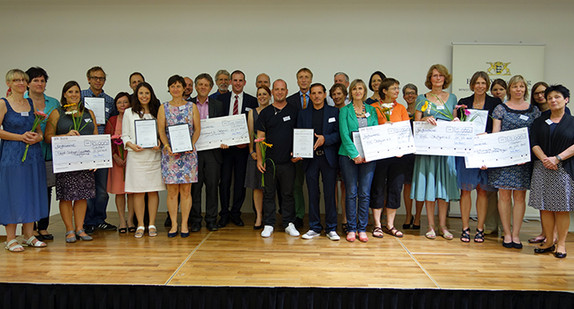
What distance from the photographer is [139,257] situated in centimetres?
351

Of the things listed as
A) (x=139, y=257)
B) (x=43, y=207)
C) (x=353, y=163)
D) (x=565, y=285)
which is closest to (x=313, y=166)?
(x=353, y=163)

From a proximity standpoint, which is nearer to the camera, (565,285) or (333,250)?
(565,285)

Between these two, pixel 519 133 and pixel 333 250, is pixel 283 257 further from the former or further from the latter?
pixel 519 133

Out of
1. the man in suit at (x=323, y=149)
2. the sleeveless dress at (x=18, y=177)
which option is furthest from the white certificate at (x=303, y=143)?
the sleeveless dress at (x=18, y=177)

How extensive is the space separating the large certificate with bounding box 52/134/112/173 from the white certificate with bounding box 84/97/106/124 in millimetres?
497

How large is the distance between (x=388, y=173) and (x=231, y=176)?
71.6 inches

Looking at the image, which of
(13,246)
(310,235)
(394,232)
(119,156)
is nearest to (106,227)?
(119,156)

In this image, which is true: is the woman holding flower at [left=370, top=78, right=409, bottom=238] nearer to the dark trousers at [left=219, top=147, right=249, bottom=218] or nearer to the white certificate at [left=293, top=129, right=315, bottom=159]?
the white certificate at [left=293, top=129, right=315, bottom=159]

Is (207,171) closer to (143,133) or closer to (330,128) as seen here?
(143,133)

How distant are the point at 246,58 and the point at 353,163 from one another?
269 centimetres

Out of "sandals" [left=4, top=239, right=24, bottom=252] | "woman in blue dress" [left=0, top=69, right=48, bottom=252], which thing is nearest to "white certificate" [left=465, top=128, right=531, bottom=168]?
"woman in blue dress" [left=0, top=69, right=48, bottom=252]

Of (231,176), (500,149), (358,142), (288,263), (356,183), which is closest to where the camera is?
(288,263)

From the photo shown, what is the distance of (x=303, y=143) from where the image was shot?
404cm

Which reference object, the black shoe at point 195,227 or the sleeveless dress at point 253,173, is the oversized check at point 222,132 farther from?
the black shoe at point 195,227
